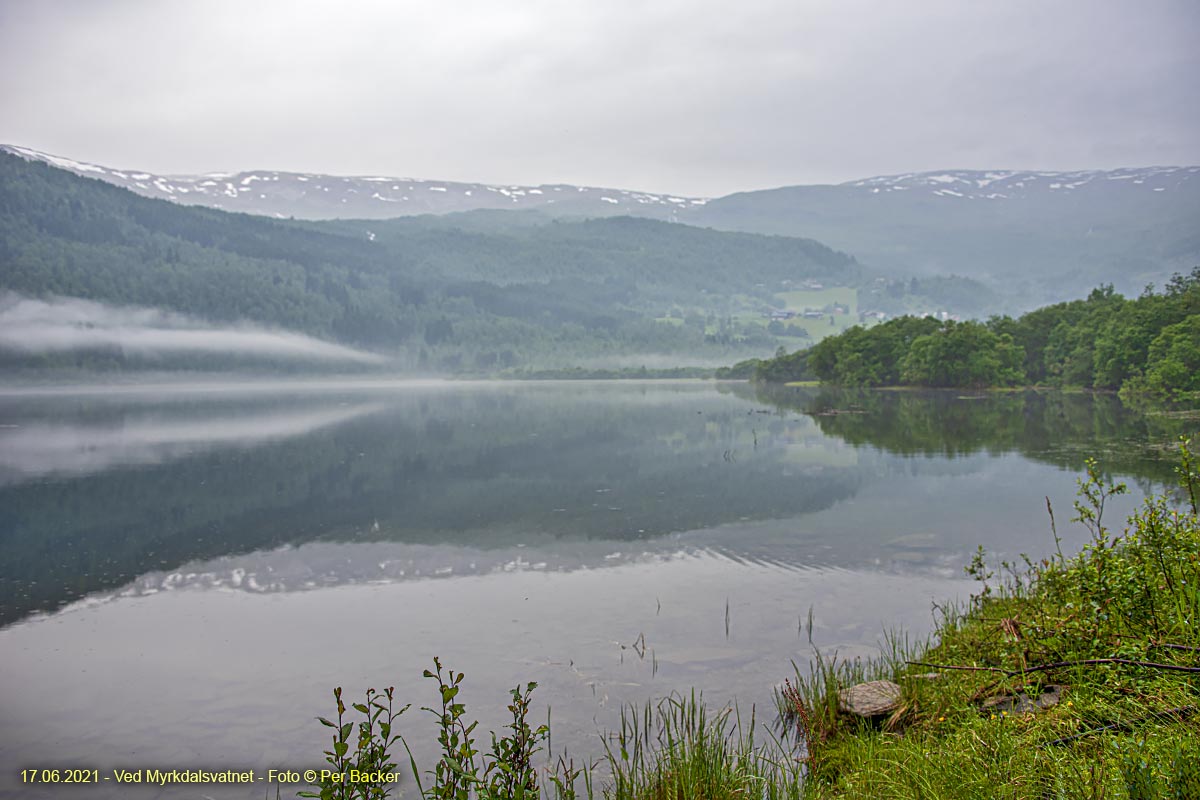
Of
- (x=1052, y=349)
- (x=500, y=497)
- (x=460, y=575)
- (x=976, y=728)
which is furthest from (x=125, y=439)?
(x=1052, y=349)

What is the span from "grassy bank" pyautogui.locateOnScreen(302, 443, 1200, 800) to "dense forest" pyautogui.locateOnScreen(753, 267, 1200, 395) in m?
72.9

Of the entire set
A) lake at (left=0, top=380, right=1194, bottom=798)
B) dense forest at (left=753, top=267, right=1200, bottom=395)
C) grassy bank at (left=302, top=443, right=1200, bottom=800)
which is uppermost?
dense forest at (left=753, top=267, right=1200, bottom=395)

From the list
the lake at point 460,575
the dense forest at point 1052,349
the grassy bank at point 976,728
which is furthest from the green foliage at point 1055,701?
the dense forest at point 1052,349

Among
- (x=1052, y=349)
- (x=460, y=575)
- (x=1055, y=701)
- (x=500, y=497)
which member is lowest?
(x=460, y=575)

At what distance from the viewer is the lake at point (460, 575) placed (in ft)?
35.6

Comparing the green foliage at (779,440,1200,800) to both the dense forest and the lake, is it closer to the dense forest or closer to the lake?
the lake

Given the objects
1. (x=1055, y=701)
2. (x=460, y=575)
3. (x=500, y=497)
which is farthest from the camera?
(x=500, y=497)

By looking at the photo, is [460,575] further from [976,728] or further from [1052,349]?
[1052,349]

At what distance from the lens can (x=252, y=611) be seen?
1586 cm

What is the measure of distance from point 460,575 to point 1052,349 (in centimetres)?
11255

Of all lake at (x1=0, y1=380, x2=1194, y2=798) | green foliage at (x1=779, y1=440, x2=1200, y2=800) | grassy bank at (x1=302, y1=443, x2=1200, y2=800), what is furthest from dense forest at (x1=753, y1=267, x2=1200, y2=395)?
grassy bank at (x1=302, y1=443, x2=1200, y2=800)

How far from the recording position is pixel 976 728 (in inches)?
281

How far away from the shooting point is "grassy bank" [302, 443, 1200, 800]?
17.1 ft

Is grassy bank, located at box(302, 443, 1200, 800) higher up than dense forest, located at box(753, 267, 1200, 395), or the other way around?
dense forest, located at box(753, 267, 1200, 395)
